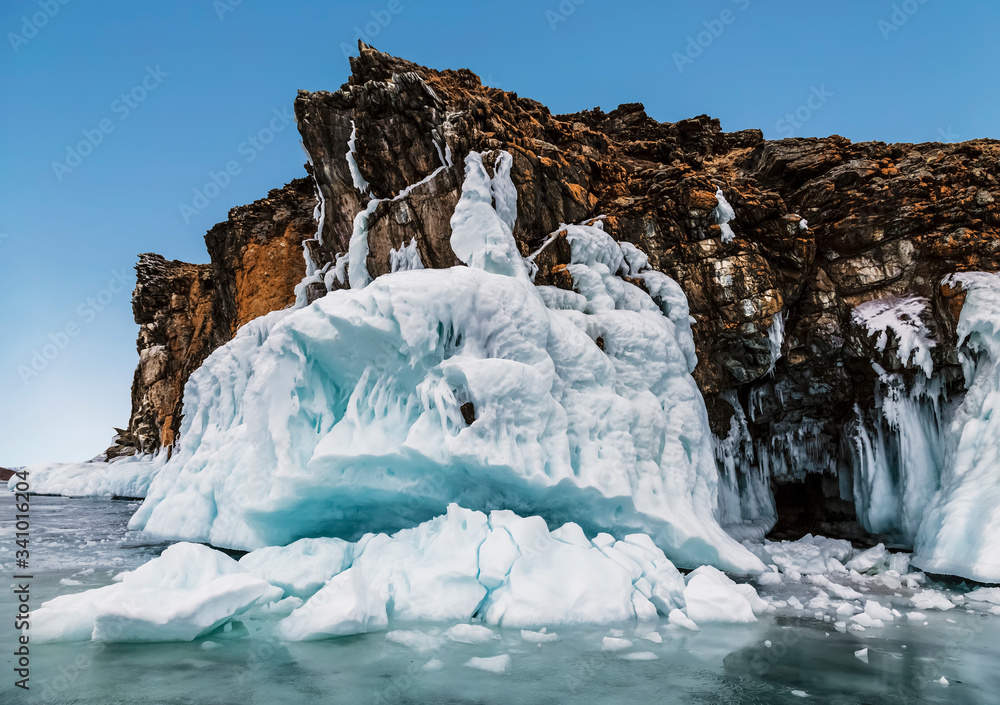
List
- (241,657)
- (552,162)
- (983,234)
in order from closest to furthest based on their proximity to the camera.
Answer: (241,657), (983,234), (552,162)

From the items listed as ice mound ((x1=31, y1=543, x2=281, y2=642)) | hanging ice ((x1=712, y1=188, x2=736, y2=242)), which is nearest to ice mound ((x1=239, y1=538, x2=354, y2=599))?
ice mound ((x1=31, y1=543, x2=281, y2=642))

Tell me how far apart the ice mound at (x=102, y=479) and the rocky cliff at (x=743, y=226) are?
20.8m

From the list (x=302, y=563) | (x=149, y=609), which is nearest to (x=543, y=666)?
(x=149, y=609)

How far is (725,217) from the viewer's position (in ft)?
47.1

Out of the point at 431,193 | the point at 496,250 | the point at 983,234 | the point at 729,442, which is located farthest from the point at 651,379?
the point at 983,234

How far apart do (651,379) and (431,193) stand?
22.5ft

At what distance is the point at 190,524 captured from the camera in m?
13.5

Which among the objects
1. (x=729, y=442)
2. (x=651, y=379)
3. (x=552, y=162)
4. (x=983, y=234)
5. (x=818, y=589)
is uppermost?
(x=552, y=162)

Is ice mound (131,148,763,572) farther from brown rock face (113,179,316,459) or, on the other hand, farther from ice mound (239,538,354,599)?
brown rock face (113,179,316,459)

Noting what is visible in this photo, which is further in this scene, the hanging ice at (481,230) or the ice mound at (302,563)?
the hanging ice at (481,230)

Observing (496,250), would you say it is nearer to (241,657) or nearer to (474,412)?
(474,412)

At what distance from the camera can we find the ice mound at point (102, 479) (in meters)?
29.8

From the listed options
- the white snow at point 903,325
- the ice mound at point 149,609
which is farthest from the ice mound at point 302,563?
the white snow at point 903,325

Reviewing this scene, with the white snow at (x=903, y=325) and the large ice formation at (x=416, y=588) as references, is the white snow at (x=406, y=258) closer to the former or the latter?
the large ice formation at (x=416, y=588)
